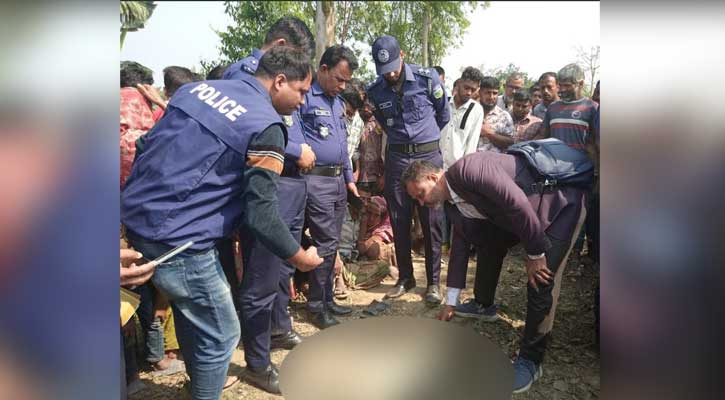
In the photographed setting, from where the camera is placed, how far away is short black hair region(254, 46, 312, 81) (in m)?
1.66

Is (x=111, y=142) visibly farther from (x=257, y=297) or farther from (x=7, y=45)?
(x=257, y=297)

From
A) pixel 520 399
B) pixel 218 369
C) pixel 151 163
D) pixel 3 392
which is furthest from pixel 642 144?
pixel 520 399

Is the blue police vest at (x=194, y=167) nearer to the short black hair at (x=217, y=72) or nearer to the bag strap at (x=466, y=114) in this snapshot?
the short black hair at (x=217, y=72)

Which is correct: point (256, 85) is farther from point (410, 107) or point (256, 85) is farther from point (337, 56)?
point (410, 107)

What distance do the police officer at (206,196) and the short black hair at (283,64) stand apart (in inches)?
2.7

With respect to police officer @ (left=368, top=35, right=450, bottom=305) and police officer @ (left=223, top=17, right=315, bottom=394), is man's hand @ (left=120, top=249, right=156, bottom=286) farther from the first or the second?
police officer @ (left=368, top=35, right=450, bottom=305)

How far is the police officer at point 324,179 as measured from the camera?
8.67 feet

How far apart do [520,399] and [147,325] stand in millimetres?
1798

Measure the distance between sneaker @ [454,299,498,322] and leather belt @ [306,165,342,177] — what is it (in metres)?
1.03

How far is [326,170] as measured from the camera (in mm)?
2688

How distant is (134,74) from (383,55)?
1194 millimetres

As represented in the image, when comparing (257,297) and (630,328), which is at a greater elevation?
(630,328)

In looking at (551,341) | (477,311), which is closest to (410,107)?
(477,311)

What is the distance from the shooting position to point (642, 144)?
0.87 meters
